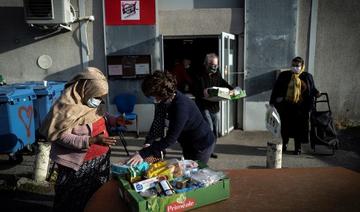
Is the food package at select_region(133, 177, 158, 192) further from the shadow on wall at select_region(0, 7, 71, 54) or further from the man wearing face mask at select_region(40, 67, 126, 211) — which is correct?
the shadow on wall at select_region(0, 7, 71, 54)

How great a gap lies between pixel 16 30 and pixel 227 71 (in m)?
4.32

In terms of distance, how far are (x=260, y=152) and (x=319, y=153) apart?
3.16 ft

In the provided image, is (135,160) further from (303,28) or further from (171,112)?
(303,28)

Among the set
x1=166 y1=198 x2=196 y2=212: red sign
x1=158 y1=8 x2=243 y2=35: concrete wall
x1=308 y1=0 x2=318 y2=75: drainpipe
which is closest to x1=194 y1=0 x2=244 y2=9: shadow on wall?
x1=158 y1=8 x2=243 y2=35: concrete wall

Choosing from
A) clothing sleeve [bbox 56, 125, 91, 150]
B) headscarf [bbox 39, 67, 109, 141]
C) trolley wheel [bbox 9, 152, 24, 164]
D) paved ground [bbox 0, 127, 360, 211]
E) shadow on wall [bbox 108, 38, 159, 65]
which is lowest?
paved ground [bbox 0, 127, 360, 211]

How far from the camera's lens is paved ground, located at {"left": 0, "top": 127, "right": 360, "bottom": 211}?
4.02 meters

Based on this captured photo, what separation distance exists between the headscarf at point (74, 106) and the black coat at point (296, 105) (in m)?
3.73

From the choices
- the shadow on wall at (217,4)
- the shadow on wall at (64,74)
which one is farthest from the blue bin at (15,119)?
the shadow on wall at (217,4)

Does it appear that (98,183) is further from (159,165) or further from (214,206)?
(214,206)

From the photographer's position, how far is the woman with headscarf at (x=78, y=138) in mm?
2266

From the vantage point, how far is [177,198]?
1.67 m

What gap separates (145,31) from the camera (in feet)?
22.5

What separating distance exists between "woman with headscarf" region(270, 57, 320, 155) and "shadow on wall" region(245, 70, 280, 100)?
144cm

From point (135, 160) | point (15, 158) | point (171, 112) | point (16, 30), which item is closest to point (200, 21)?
point (16, 30)
